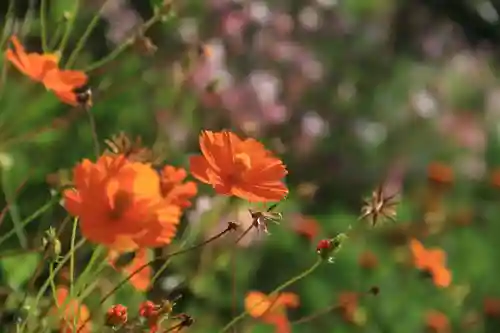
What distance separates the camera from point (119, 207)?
2.04ft

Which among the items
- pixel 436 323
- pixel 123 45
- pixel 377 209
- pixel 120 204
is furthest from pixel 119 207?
pixel 436 323

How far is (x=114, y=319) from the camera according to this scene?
0.68m

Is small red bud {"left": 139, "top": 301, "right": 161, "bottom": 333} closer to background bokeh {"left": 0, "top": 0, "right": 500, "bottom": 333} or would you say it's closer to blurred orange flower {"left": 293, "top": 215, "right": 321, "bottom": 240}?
background bokeh {"left": 0, "top": 0, "right": 500, "bottom": 333}

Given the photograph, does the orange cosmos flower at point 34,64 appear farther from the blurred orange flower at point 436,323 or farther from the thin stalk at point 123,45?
the blurred orange flower at point 436,323

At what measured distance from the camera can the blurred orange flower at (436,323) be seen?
158 cm

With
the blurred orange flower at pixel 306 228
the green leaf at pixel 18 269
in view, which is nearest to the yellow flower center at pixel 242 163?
the green leaf at pixel 18 269

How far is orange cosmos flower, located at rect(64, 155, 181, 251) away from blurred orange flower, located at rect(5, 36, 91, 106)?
0.15 meters

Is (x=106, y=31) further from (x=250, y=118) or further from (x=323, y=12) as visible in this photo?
(x=323, y=12)

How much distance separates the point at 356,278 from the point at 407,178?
0.93 meters

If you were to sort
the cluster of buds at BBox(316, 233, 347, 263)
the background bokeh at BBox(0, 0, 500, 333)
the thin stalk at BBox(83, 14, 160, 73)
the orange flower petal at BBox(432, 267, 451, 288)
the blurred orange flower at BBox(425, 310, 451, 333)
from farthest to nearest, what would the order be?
the blurred orange flower at BBox(425, 310, 451, 333)
the background bokeh at BBox(0, 0, 500, 333)
the orange flower petal at BBox(432, 267, 451, 288)
the thin stalk at BBox(83, 14, 160, 73)
the cluster of buds at BBox(316, 233, 347, 263)

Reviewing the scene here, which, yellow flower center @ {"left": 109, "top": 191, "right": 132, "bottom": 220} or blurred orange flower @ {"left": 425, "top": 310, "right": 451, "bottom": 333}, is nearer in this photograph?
yellow flower center @ {"left": 109, "top": 191, "right": 132, "bottom": 220}

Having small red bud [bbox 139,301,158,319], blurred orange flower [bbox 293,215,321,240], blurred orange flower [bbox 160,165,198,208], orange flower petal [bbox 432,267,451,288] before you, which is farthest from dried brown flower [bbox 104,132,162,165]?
blurred orange flower [bbox 293,215,321,240]

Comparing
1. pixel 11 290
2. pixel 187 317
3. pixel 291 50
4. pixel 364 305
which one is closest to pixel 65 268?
pixel 11 290

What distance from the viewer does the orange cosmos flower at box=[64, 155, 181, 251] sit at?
613 millimetres
